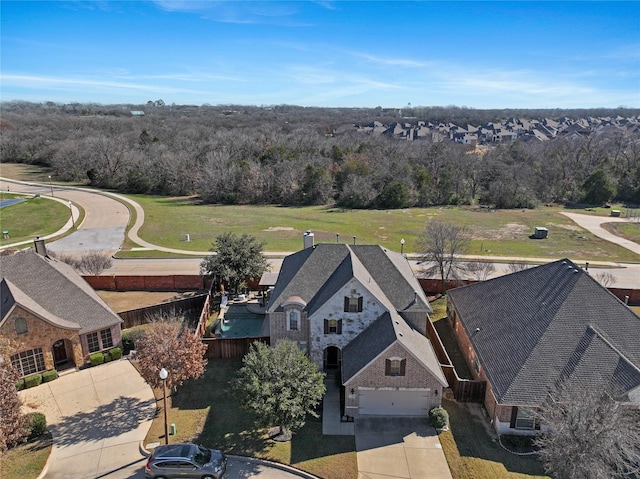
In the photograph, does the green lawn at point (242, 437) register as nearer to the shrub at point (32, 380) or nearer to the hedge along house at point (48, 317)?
the hedge along house at point (48, 317)

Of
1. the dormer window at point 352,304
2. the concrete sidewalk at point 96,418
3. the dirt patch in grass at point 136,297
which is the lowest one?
the concrete sidewalk at point 96,418

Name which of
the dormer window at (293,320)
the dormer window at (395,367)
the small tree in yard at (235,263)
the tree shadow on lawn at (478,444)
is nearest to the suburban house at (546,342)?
the tree shadow on lawn at (478,444)

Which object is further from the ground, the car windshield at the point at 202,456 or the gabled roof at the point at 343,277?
the gabled roof at the point at 343,277

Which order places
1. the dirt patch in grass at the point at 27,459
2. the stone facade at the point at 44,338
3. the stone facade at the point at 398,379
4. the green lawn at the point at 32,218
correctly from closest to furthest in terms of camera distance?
the dirt patch in grass at the point at 27,459 < the stone facade at the point at 398,379 < the stone facade at the point at 44,338 < the green lawn at the point at 32,218

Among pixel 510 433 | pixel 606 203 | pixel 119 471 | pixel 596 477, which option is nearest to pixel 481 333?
pixel 510 433

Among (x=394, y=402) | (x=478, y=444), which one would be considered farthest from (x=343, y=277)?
(x=478, y=444)

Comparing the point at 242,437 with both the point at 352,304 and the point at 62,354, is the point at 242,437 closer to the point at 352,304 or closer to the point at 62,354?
the point at 352,304

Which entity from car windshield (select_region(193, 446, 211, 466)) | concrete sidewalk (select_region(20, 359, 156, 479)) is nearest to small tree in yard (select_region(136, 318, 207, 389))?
concrete sidewalk (select_region(20, 359, 156, 479))
